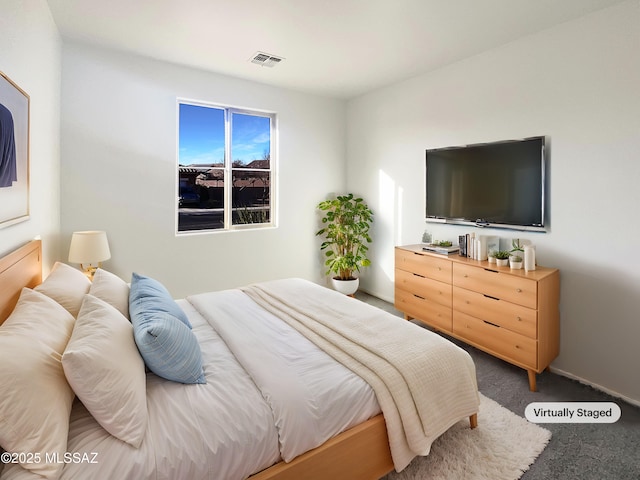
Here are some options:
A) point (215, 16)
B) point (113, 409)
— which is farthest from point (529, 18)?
point (113, 409)

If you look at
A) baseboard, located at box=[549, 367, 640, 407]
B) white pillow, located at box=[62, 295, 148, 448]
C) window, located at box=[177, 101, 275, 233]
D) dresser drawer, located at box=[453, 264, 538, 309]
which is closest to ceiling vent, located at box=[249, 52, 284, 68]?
window, located at box=[177, 101, 275, 233]

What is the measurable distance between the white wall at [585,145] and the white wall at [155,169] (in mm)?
1996

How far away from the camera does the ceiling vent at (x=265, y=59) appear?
10.7ft

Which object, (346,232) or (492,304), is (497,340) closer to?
(492,304)

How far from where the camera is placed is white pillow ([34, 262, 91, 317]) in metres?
1.78

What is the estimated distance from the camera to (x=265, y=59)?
3342 mm

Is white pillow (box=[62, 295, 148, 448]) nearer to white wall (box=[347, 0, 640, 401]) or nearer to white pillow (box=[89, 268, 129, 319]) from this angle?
white pillow (box=[89, 268, 129, 319])

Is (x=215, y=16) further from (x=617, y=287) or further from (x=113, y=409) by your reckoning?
(x=617, y=287)

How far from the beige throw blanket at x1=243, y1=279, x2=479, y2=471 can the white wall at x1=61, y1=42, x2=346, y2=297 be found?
73.8 inches

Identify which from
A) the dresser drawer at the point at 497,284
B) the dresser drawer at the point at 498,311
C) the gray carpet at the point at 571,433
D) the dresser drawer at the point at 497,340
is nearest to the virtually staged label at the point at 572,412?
the gray carpet at the point at 571,433

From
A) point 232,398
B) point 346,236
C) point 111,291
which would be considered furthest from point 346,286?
point 232,398

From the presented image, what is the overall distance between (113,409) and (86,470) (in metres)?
0.18

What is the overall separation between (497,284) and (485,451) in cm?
122

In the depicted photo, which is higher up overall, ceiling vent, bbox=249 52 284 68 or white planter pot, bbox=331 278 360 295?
ceiling vent, bbox=249 52 284 68
